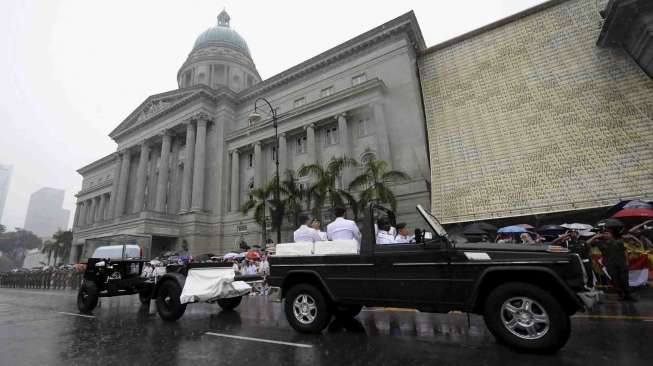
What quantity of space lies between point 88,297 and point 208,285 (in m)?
4.84

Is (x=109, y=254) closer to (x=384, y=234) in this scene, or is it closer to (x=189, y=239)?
(x=384, y=234)

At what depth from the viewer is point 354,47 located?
3141cm

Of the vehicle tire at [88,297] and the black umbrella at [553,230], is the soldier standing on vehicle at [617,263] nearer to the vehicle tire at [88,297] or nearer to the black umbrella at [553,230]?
the black umbrella at [553,230]

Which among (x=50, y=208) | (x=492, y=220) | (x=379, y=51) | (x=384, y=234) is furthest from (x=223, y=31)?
(x=50, y=208)

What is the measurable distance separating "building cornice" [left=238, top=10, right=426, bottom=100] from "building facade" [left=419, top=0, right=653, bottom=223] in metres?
6.28

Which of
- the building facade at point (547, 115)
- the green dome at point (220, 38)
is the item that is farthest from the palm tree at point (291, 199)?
the green dome at point (220, 38)

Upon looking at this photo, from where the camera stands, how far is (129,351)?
4.89 meters

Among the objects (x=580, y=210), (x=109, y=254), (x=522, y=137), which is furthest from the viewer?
(x=522, y=137)

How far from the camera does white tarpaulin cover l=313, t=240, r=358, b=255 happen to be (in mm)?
5637

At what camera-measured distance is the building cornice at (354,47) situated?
1149 inches

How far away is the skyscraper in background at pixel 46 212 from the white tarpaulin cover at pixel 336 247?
204 metres

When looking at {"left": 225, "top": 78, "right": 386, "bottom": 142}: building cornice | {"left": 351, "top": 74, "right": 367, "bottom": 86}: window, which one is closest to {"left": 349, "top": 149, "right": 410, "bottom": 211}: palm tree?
{"left": 225, "top": 78, "right": 386, "bottom": 142}: building cornice

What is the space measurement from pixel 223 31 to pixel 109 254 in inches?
2310

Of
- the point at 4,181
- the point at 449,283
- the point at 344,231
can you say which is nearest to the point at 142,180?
the point at 344,231
